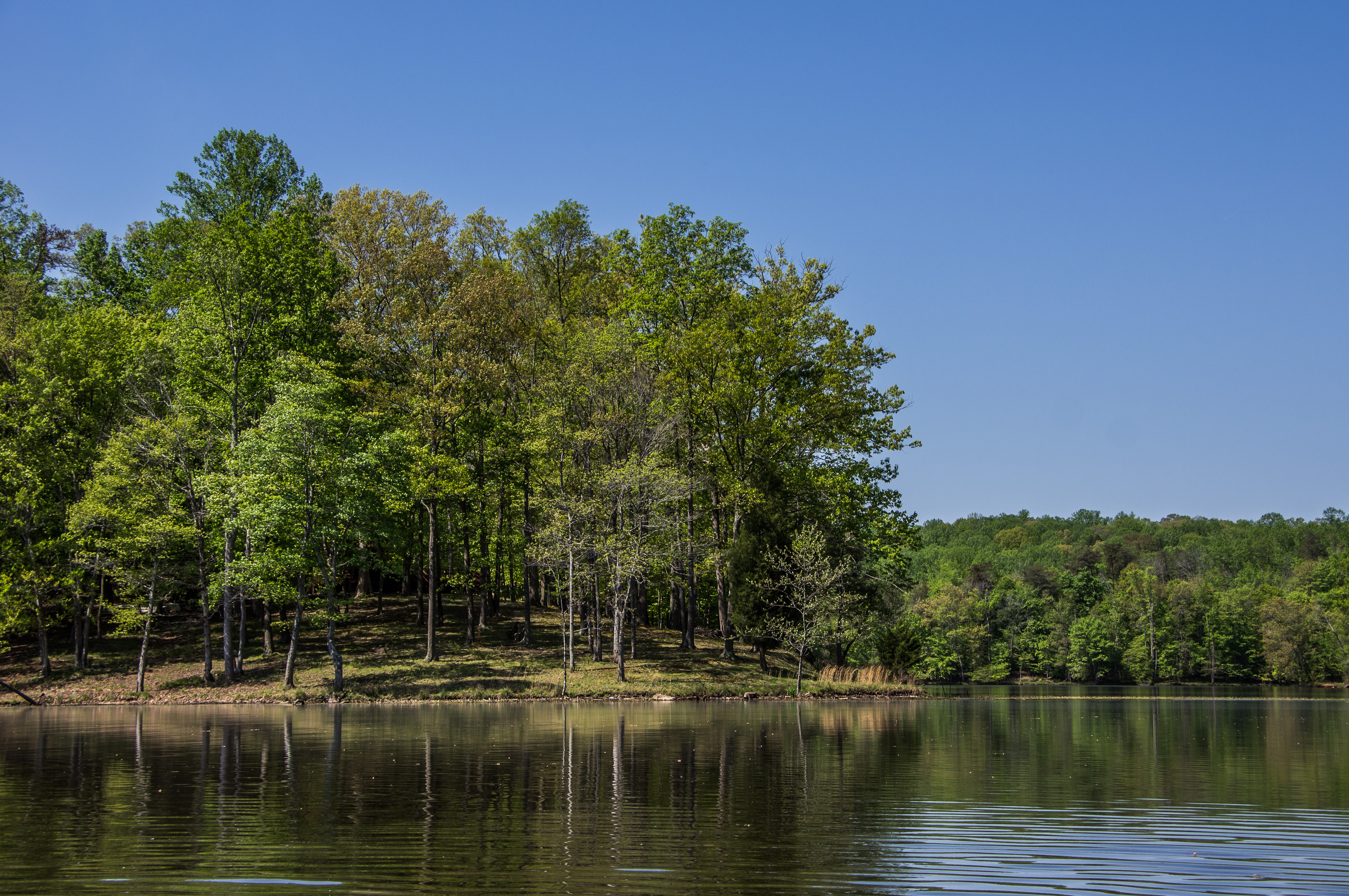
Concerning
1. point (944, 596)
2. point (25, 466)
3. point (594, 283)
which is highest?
point (594, 283)

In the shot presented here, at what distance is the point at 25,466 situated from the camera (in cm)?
4409

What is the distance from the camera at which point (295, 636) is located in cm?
4078

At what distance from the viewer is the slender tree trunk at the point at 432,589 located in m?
44.0

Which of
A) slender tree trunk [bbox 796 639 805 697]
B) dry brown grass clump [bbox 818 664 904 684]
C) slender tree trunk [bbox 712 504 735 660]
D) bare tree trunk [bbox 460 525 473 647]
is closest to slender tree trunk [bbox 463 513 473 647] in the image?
bare tree trunk [bbox 460 525 473 647]

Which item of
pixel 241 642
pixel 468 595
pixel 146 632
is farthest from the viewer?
pixel 468 595

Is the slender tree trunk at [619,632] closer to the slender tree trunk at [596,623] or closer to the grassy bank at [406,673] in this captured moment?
the grassy bank at [406,673]

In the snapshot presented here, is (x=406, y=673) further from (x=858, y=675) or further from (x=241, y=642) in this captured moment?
(x=858, y=675)

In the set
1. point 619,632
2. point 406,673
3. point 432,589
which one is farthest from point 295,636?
point 619,632

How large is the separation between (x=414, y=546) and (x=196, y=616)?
531 inches

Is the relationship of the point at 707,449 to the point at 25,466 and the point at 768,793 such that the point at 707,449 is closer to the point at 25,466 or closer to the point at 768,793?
the point at 25,466

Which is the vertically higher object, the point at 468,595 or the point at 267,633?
the point at 468,595

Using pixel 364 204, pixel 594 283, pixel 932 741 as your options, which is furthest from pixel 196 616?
pixel 932 741

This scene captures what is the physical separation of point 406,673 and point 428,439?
10916 millimetres

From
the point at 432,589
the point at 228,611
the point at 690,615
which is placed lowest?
the point at 690,615
